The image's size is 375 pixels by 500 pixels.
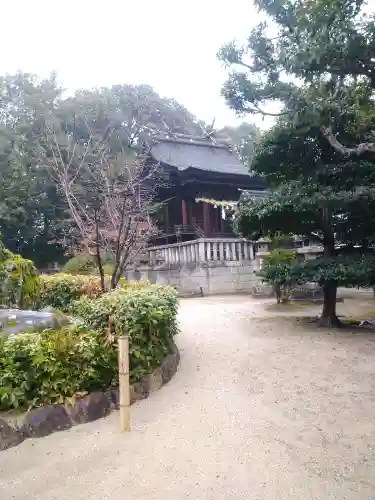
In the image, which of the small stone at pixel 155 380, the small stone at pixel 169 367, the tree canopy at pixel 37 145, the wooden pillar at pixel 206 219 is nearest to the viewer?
the small stone at pixel 155 380

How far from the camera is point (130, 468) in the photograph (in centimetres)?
323

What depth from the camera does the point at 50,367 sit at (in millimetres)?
3938

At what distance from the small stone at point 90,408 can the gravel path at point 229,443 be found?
84mm

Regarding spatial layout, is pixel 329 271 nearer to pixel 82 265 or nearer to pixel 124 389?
pixel 124 389

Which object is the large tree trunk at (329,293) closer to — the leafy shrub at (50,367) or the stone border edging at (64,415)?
the stone border edging at (64,415)

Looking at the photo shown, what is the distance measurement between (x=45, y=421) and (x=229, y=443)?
168 cm

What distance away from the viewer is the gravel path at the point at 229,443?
2969mm

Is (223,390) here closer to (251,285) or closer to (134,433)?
(134,433)

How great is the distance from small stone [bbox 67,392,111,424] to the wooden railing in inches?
426

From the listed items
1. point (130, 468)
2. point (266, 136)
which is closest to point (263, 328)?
point (266, 136)

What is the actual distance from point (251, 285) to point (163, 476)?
12.7 metres

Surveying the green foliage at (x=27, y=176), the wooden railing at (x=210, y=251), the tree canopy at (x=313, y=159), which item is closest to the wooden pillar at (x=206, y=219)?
the wooden railing at (x=210, y=251)

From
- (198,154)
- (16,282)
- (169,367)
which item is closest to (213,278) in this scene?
(16,282)

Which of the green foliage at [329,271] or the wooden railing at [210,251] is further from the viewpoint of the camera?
the wooden railing at [210,251]
